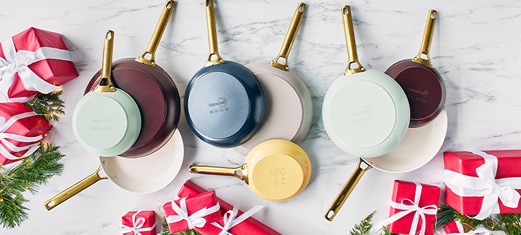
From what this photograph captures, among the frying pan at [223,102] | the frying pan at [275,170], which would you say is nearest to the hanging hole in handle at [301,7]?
the frying pan at [223,102]

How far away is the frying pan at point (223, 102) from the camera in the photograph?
81 centimetres

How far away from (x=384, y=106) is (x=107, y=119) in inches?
22.0

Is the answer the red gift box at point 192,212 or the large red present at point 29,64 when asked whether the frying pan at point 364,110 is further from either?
the large red present at point 29,64

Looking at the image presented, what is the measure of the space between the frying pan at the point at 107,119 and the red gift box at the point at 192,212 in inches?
7.2

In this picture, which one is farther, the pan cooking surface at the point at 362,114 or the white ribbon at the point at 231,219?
the white ribbon at the point at 231,219

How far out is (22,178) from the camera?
95cm

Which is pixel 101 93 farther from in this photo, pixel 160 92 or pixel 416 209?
pixel 416 209

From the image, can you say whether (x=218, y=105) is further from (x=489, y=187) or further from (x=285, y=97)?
(x=489, y=187)

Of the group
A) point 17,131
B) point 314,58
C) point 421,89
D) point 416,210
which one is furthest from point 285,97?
point 17,131

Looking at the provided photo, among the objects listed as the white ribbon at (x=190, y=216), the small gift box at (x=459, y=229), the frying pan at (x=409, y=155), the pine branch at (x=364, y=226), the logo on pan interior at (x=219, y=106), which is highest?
the logo on pan interior at (x=219, y=106)

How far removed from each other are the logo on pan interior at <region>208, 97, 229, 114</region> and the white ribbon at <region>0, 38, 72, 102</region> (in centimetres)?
37

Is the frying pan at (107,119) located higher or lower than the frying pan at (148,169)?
higher

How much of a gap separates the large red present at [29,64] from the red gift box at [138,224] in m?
0.35

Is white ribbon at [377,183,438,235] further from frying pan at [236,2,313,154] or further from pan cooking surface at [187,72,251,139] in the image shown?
pan cooking surface at [187,72,251,139]
